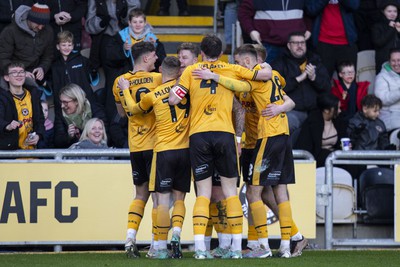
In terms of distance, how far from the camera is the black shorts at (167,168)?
12.0 meters

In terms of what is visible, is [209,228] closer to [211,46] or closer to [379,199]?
[211,46]

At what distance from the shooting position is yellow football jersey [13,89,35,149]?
14.4m

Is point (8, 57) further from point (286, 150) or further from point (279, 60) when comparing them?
point (286, 150)

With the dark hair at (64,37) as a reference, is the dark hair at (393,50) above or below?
below

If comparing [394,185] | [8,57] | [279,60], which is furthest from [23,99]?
[394,185]

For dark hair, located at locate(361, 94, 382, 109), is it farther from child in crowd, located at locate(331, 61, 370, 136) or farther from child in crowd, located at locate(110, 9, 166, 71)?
child in crowd, located at locate(110, 9, 166, 71)

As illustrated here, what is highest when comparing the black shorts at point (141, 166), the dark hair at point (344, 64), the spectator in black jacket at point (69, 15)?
the spectator in black jacket at point (69, 15)

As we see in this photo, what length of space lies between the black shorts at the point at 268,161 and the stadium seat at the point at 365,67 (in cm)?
505

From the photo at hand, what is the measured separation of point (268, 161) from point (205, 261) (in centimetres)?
131

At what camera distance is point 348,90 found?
640 inches

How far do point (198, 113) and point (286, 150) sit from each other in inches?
43.5

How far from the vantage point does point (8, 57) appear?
15578 mm

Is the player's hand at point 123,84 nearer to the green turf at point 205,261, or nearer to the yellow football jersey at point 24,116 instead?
the green turf at point 205,261

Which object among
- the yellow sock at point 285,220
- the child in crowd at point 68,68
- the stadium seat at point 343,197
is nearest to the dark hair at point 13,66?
the child in crowd at point 68,68
